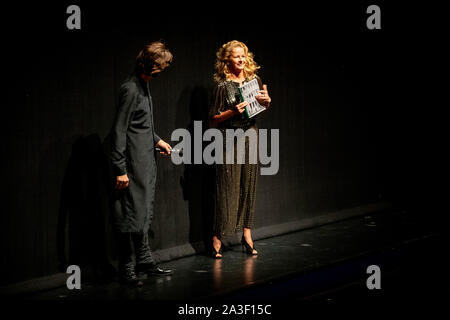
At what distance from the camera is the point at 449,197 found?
22.1ft

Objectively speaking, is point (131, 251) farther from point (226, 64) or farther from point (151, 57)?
point (226, 64)

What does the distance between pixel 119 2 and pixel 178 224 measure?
1.54 meters

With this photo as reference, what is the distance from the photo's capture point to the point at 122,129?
373cm

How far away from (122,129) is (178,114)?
0.93 metres

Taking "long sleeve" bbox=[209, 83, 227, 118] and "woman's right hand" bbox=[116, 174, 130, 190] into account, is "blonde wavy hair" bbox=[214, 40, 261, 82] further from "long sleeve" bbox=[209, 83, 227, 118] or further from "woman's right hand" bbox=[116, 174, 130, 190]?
"woman's right hand" bbox=[116, 174, 130, 190]

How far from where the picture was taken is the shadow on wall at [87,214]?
3992mm

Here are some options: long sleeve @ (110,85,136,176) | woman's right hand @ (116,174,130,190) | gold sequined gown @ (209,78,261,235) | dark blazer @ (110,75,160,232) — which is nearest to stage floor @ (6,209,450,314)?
gold sequined gown @ (209,78,261,235)

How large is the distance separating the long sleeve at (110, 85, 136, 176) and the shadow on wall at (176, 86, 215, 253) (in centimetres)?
92

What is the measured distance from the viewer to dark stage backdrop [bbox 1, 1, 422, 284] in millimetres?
3793

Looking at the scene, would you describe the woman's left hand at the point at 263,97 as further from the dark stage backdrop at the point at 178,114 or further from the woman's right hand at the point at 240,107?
→ the dark stage backdrop at the point at 178,114
